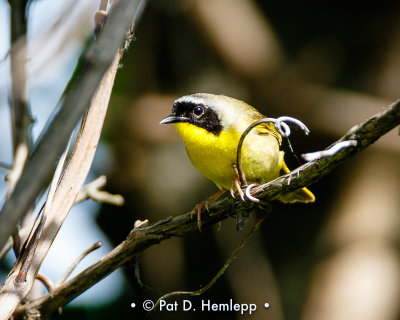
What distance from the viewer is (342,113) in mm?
5906

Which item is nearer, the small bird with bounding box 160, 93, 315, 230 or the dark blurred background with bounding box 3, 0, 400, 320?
the small bird with bounding box 160, 93, 315, 230

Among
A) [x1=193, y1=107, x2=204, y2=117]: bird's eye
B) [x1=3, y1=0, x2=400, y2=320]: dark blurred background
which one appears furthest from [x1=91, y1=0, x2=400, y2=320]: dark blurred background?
[x1=193, y1=107, x2=204, y2=117]: bird's eye

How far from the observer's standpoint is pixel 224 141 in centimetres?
316

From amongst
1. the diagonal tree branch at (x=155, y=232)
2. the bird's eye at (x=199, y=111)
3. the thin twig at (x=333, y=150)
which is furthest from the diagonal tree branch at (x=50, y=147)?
the bird's eye at (x=199, y=111)

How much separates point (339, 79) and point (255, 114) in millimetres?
3205

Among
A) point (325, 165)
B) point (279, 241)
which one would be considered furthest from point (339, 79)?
point (325, 165)

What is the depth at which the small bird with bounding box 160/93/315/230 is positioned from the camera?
3117mm

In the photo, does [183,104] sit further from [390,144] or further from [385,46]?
[385,46]

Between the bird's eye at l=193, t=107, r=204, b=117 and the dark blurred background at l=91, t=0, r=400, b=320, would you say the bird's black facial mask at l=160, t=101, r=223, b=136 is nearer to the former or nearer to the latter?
the bird's eye at l=193, t=107, r=204, b=117

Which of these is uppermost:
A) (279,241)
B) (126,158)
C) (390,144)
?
(390,144)

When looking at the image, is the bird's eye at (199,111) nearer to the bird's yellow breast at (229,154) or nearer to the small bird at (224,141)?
the small bird at (224,141)

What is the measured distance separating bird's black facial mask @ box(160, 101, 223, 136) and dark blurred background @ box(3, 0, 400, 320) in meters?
1.91

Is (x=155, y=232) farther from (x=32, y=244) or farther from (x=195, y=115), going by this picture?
(x=195, y=115)

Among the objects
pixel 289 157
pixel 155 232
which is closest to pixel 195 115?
pixel 155 232
